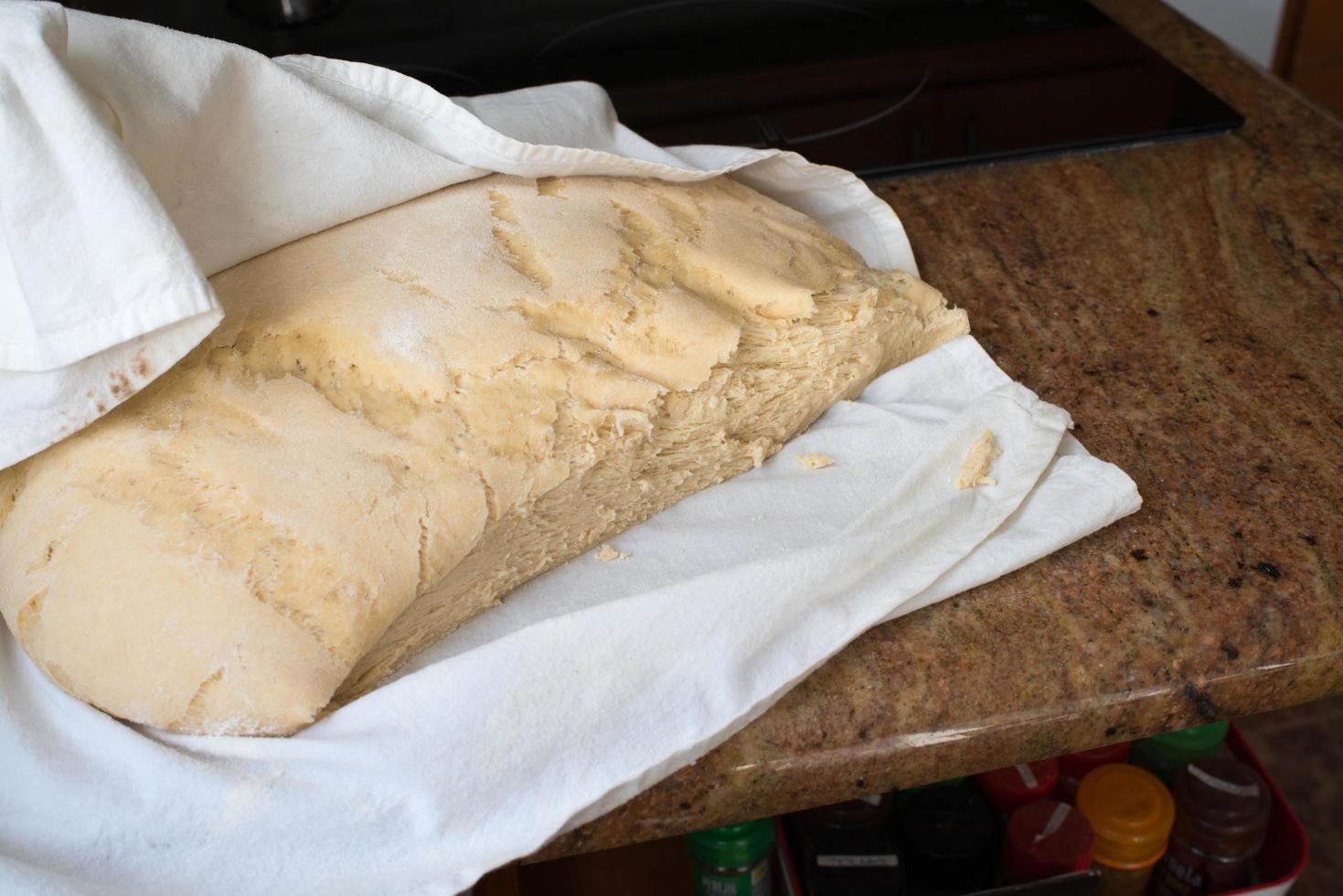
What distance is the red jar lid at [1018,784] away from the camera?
1.03 metres

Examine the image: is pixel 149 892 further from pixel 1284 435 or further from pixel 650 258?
pixel 1284 435

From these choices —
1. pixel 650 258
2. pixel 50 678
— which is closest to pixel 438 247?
pixel 650 258

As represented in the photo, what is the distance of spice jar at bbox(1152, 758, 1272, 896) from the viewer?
1.06 m

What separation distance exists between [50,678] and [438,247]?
0.37 meters

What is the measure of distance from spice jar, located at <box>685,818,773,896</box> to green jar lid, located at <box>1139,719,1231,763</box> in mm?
405

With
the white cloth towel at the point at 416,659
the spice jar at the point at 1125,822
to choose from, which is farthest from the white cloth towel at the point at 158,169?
the spice jar at the point at 1125,822

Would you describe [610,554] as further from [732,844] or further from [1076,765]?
[1076,765]

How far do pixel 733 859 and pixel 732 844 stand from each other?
0.06ft

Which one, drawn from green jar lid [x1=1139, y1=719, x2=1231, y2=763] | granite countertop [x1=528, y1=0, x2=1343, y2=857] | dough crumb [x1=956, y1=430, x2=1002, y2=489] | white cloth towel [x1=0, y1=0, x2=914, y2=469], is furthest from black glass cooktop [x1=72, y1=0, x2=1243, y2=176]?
green jar lid [x1=1139, y1=719, x2=1231, y2=763]

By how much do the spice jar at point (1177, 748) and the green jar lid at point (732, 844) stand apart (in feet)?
1.26

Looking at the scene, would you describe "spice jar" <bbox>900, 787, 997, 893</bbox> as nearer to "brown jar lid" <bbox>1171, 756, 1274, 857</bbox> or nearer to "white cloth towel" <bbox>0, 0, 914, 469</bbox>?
"brown jar lid" <bbox>1171, 756, 1274, 857</bbox>

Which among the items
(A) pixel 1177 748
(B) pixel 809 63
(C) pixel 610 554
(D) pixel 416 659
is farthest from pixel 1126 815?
(B) pixel 809 63

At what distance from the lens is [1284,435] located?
0.91 meters

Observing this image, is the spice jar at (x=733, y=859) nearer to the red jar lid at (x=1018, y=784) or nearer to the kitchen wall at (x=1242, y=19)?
the red jar lid at (x=1018, y=784)
